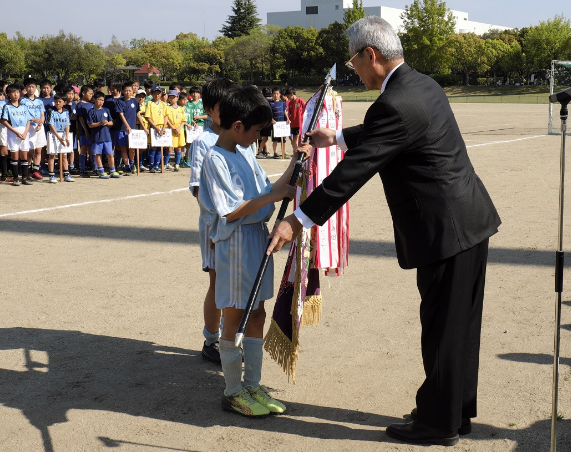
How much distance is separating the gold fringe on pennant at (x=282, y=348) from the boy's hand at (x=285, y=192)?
0.94 m

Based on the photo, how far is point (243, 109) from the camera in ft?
11.6

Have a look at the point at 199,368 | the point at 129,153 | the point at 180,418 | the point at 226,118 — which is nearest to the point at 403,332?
the point at 199,368

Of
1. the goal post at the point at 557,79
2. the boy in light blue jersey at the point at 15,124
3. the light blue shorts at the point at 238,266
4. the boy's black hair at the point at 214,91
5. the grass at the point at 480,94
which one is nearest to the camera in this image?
the light blue shorts at the point at 238,266

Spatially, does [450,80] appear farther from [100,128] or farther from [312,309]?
[312,309]

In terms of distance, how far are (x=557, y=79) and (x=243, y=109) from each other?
1467cm

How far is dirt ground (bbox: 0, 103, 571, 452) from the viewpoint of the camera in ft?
11.8

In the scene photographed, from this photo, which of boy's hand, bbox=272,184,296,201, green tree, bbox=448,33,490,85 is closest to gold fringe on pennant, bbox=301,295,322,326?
boy's hand, bbox=272,184,296,201

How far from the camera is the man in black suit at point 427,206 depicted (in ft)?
10.3

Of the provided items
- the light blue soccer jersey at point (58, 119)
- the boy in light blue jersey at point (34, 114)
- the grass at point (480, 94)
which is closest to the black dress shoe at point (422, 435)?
the boy in light blue jersey at point (34, 114)

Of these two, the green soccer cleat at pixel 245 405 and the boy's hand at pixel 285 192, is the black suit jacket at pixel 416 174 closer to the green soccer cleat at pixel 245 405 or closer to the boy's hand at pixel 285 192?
the boy's hand at pixel 285 192

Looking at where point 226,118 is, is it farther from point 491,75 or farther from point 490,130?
point 491,75

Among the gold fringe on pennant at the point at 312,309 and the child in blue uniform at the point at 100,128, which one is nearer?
the gold fringe on pennant at the point at 312,309

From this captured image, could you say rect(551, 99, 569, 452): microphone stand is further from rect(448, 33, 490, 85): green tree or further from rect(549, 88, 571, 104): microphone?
rect(448, 33, 490, 85): green tree

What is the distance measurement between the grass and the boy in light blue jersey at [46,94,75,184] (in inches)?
1640
